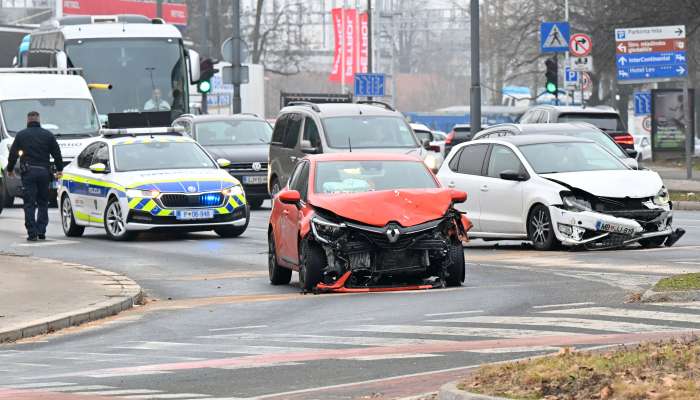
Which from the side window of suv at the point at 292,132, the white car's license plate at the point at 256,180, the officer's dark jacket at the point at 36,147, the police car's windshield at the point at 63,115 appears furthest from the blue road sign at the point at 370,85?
the officer's dark jacket at the point at 36,147

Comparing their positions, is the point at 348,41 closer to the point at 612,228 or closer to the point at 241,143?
the point at 241,143

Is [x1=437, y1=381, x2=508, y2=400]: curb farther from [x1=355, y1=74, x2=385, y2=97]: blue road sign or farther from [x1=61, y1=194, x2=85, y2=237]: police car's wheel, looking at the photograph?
[x1=355, y1=74, x2=385, y2=97]: blue road sign

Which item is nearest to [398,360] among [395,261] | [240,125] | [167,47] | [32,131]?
[395,261]

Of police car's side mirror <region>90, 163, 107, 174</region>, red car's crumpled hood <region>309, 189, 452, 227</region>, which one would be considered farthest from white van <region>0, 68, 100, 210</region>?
red car's crumpled hood <region>309, 189, 452, 227</region>

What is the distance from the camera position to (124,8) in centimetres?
11469

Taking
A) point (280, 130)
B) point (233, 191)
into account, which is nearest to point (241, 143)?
point (280, 130)

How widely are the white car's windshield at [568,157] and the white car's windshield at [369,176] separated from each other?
3.90 metres

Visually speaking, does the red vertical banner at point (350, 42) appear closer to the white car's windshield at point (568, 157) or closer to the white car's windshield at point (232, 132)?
the white car's windshield at point (232, 132)

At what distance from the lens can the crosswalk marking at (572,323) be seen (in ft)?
41.1

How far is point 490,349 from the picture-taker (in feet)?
37.9

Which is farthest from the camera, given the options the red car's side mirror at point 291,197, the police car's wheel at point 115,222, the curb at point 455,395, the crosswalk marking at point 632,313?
the police car's wheel at point 115,222

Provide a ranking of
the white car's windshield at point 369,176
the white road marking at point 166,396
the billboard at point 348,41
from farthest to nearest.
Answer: the billboard at point 348,41, the white car's windshield at point 369,176, the white road marking at point 166,396

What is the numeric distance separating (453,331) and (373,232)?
3571 mm

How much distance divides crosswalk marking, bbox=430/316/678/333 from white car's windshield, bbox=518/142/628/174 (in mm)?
8130
